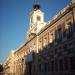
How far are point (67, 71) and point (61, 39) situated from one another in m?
4.57

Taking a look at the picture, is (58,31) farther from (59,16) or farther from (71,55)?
(71,55)

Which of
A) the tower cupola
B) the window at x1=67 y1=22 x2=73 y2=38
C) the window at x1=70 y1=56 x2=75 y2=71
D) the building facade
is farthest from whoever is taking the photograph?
the tower cupola

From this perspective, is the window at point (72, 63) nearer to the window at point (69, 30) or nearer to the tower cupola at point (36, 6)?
the window at point (69, 30)

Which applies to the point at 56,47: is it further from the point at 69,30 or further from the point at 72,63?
the point at 72,63

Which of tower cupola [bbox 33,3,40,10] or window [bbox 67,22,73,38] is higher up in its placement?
tower cupola [bbox 33,3,40,10]

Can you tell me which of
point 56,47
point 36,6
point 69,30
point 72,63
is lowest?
point 72,63

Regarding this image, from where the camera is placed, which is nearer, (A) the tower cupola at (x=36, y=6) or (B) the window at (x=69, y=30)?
(B) the window at (x=69, y=30)

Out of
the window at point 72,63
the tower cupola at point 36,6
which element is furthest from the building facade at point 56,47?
the tower cupola at point 36,6

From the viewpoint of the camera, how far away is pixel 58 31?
25328 millimetres

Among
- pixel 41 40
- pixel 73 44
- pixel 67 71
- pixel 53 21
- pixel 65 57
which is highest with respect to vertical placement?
pixel 53 21

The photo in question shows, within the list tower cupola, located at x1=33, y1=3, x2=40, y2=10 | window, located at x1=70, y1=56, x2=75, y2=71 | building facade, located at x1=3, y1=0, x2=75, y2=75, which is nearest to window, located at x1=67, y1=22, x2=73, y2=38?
building facade, located at x1=3, y1=0, x2=75, y2=75

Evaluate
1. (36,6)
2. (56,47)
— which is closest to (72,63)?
(56,47)

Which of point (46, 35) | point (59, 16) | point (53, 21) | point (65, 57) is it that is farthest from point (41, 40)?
point (65, 57)

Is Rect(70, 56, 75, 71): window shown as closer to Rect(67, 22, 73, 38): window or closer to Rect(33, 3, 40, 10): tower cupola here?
Rect(67, 22, 73, 38): window
